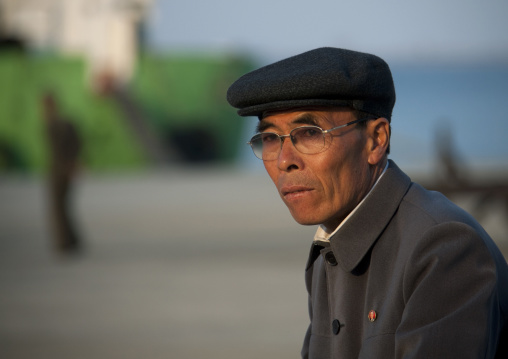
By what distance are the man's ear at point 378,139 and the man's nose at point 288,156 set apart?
7.5 inches

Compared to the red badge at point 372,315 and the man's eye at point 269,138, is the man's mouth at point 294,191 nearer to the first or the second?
the man's eye at point 269,138

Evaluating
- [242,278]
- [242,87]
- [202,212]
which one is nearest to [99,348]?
[242,278]

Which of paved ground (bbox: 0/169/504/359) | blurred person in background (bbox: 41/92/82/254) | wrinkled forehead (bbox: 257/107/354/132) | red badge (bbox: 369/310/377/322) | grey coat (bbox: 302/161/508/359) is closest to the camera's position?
grey coat (bbox: 302/161/508/359)

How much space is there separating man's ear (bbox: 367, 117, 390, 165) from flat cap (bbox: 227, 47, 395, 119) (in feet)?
0.09

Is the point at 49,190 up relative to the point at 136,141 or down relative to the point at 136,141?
down

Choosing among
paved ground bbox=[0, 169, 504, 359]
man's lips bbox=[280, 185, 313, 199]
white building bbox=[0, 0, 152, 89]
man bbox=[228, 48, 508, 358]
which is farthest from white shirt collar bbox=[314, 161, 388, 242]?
white building bbox=[0, 0, 152, 89]

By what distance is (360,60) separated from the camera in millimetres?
2027

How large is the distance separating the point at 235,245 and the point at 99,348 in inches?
233

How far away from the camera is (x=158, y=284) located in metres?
9.57

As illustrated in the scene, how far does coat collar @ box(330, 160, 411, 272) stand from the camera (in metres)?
2.05

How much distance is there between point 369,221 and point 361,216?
0.03m

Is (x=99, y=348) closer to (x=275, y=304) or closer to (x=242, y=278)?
(x=275, y=304)

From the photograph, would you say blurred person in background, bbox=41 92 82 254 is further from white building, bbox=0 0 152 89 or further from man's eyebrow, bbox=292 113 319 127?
white building, bbox=0 0 152 89

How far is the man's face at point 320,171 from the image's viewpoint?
6.86ft
